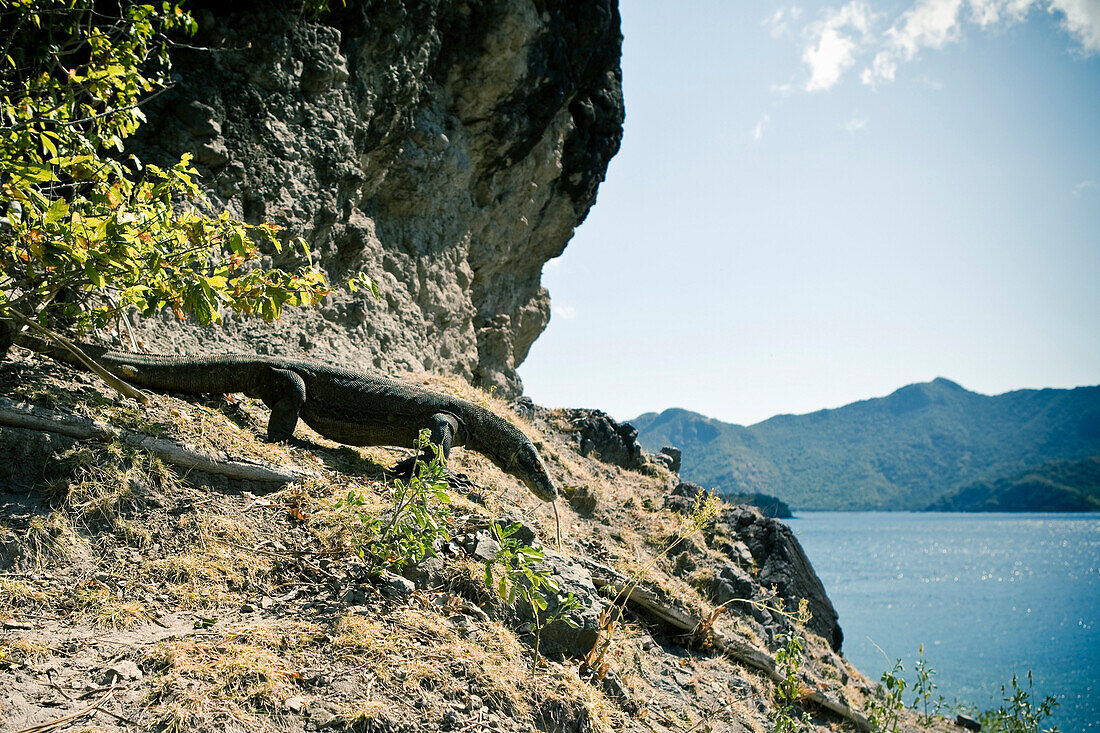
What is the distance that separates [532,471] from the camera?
626cm

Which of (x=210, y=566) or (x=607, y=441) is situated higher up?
(x=607, y=441)

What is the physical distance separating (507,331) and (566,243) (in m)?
3.89

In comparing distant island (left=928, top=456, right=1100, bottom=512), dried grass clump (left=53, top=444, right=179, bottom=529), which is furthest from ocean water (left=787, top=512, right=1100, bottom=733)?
distant island (left=928, top=456, right=1100, bottom=512)

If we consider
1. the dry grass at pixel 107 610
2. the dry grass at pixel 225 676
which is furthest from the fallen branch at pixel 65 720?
the dry grass at pixel 107 610

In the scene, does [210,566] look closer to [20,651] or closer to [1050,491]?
[20,651]

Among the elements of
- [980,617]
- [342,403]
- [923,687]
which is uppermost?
[342,403]

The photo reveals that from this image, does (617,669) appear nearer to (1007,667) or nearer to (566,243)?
(566,243)

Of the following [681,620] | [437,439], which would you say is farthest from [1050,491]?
[437,439]

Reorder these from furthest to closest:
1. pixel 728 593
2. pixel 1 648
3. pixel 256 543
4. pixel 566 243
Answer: pixel 566 243, pixel 728 593, pixel 256 543, pixel 1 648

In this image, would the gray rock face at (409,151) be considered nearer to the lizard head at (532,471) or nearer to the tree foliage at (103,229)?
the tree foliage at (103,229)

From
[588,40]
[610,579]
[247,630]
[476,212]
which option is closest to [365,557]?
[247,630]

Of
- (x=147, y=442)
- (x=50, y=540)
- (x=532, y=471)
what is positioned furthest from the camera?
(x=532, y=471)

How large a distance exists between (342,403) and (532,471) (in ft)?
6.09

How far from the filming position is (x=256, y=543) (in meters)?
4.12
